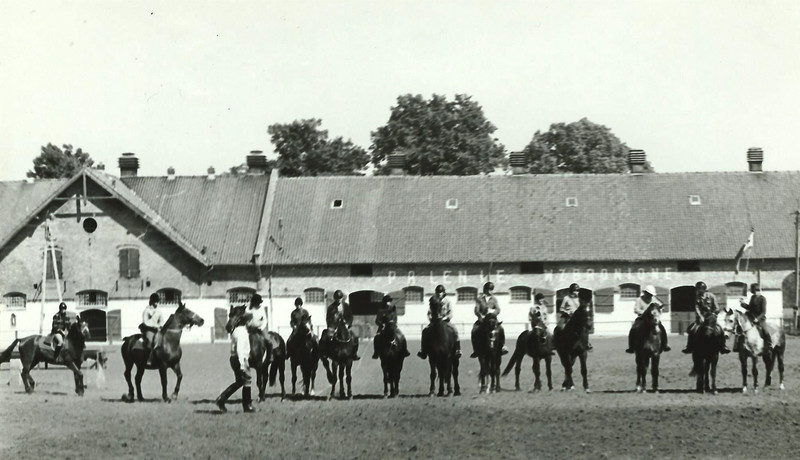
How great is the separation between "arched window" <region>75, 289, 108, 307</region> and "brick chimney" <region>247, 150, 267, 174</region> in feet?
38.1

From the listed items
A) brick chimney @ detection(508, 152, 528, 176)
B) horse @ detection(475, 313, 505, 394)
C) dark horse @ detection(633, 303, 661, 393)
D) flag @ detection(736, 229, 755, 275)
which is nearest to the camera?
dark horse @ detection(633, 303, 661, 393)

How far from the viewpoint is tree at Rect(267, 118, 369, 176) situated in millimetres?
73188

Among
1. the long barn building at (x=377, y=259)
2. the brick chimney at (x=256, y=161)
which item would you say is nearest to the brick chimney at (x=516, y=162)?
the long barn building at (x=377, y=259)

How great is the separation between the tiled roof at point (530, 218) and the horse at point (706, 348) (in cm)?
2595

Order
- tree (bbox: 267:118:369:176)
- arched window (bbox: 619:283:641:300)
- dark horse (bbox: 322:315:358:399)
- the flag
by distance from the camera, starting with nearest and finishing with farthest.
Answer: dark horse (bbox: 322:315:358:399), the flag, arched window (bbox: 619:283:641:300), tree (bbox: 267:118:369:176)

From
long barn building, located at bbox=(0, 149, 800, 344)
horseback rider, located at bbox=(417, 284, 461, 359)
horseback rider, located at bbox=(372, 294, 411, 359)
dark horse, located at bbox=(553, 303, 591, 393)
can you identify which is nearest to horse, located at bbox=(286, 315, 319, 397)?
horseback rider, located at bbox=(372, 294, 411, 359)

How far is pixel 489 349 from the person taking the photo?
77.3 ft

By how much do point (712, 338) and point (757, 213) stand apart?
97.9 ft

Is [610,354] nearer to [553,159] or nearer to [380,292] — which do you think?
[380,292]

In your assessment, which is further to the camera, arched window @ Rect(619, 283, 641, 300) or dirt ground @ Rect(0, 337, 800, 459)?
arched window @ Rect(619, 283, 641, 300)

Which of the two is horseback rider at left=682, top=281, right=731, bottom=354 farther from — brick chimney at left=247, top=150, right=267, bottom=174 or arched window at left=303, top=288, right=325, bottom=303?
brick chimney at left=247, top=150, right=267, bottom=174

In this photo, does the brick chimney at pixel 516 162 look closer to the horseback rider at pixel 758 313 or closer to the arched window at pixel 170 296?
the arched window at pixel 170 296

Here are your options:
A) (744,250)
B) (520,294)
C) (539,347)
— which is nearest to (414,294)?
(520,294)

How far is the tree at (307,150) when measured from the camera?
240ft
